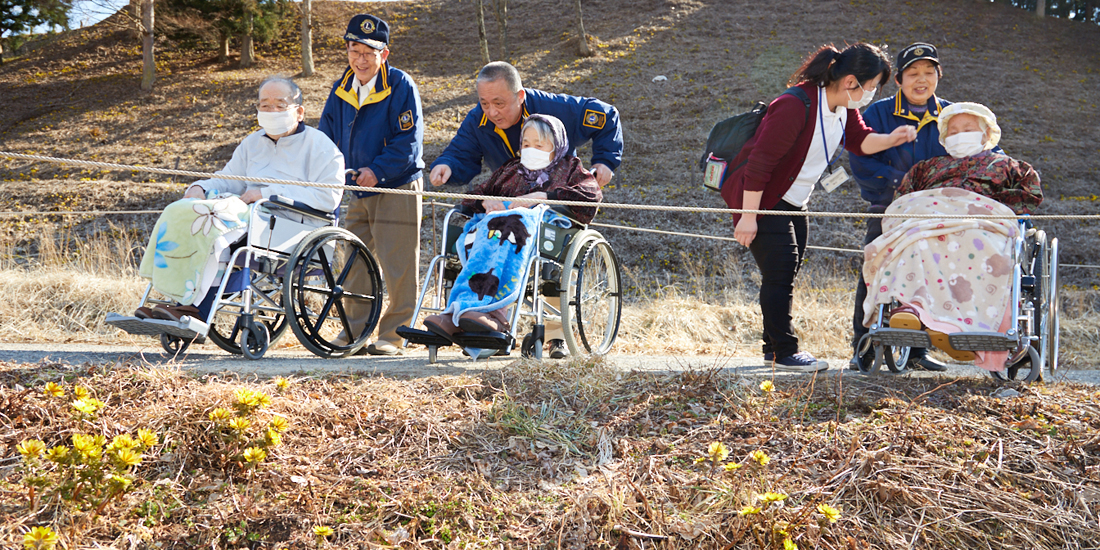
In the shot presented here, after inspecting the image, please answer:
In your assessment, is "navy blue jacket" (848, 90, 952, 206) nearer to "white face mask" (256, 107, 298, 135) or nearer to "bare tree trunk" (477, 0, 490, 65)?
"white face mask" (256, 107, 298, 135)

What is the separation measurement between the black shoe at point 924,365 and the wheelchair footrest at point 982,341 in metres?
0.93

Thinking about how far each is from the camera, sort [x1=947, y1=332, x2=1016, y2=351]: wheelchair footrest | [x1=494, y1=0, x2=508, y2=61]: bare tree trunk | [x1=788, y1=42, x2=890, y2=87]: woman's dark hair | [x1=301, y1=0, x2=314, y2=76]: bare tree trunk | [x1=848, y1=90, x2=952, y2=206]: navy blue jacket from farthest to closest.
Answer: [x1=494, y1=0, x2=508, y2=61]: bare tree trunk → [x1=301, y1=0, x2=314, y2=76]: bare tree trunk → [x1=848, y1=90, x2=952, y2=206]: navy blue jacket → [x1=788, y1=42, x2=890, y2=87]: woman's dark hair → [x1=947, y1=332, x2=1016, y2=351]: wheelchair footrest

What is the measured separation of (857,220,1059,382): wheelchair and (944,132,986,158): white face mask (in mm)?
404

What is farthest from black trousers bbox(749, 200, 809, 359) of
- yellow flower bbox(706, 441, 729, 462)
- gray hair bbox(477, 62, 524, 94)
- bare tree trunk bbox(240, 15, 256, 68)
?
bare tree trunk bbox(240, 15, 256, 68)

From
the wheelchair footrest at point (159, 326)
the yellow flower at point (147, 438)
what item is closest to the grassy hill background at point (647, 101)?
the wheelchair footrest at point (159, 326)

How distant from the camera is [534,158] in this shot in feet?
11.9

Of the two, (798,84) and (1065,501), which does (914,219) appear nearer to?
(798,84)

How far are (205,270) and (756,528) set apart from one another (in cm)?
255

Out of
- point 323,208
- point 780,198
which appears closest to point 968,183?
point 780,198

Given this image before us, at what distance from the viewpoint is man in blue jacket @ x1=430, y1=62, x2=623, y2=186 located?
3.90 metres

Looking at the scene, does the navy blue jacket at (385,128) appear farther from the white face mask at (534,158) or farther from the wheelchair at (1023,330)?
the wheelchair at (1023,330)

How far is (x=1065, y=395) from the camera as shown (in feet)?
9.08

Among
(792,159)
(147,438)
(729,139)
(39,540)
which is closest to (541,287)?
(729,139)

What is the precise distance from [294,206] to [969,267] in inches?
119
